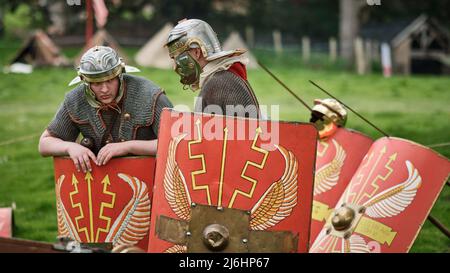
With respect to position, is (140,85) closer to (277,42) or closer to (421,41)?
(277,42)

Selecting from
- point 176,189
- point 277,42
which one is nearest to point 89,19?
point 176,189

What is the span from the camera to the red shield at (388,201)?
671 cm

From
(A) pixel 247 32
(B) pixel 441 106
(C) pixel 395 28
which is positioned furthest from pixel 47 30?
(B) pixel 441 106

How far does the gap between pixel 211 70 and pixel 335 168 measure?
154 cm

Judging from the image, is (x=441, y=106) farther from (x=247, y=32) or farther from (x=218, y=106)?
(x=247, y=32)

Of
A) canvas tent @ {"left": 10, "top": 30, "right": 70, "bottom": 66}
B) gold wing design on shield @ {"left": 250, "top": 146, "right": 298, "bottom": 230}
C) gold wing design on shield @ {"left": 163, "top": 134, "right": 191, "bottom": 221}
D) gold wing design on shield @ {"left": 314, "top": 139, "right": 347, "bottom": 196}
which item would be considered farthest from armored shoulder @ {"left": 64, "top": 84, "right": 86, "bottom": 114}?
canvas tent @ {"left": 10, "top": 30, "right": 70, "bottom": 66}

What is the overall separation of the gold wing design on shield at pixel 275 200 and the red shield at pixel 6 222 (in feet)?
11.9

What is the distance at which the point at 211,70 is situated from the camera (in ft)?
20.7

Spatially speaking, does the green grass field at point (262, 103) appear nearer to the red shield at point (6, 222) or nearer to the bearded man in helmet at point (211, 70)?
the red shield at point (6, 222)

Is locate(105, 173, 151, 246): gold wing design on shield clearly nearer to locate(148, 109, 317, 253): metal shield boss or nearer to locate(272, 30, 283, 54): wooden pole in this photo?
locate(148, 109, 317, 253): metal shield boss

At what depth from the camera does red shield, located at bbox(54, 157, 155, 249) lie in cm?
623

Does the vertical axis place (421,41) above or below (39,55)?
below

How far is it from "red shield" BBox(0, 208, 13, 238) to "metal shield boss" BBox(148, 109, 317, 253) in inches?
134
